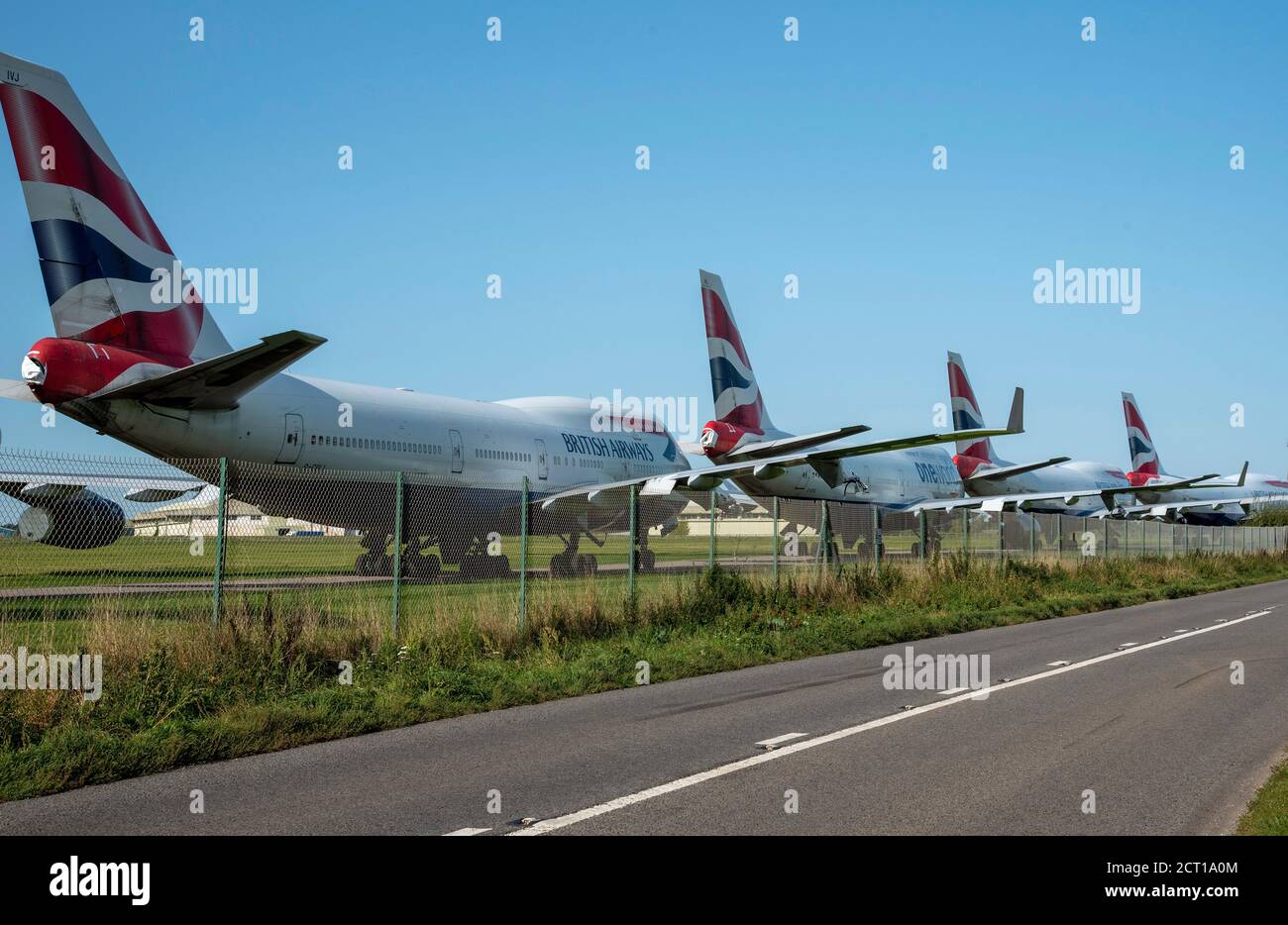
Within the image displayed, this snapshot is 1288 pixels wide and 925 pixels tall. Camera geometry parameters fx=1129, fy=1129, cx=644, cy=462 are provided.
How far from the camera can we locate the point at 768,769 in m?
7.34

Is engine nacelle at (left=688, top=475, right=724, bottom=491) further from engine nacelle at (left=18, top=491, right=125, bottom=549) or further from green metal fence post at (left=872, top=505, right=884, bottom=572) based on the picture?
engine nacelle at (left=18, top=491, right=125, bottom=549)

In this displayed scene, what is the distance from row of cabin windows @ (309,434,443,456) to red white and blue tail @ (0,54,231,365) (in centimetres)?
355

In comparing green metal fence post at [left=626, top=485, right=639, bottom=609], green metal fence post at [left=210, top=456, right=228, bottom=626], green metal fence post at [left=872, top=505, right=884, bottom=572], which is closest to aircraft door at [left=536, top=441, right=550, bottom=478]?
green metal fence post at [left=872, top=505, right=884, bottom=572]

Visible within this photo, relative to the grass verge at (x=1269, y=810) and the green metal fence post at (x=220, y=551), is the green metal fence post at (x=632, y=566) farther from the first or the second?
the grass verge at (x=1269, y=810)

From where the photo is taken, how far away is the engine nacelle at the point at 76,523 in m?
11.7

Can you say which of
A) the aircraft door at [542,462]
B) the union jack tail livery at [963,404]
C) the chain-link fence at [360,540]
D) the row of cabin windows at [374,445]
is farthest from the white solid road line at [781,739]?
the union jack tail livery at [963,404]

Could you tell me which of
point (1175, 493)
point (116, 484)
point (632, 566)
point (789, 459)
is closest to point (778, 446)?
point (789, 459)

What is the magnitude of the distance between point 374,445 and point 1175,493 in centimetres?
5403

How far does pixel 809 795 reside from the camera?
6535 mm

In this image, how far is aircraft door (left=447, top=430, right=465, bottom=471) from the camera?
27609mm

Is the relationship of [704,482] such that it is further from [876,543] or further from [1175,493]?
[1175,493]

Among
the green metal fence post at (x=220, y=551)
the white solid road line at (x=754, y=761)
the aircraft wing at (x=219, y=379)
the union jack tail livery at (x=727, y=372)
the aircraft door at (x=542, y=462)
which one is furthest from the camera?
the union jack tail livery at (x=727, y=372)

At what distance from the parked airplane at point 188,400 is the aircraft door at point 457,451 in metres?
0.04

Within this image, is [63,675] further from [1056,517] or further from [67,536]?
[1056,517]
